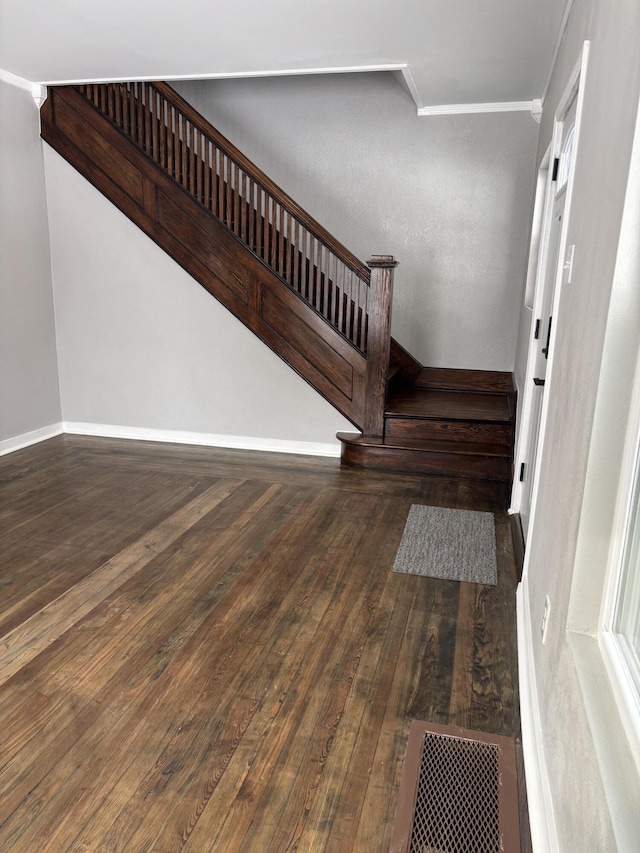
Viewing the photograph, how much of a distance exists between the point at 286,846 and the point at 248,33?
3860 mm

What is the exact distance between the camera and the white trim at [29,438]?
490 centimetres

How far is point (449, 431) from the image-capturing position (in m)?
4.67

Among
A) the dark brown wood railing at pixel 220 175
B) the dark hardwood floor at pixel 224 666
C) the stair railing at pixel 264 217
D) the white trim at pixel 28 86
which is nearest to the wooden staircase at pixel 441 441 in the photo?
the stair railing at pixel 264 217

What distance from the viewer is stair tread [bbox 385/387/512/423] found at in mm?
4699

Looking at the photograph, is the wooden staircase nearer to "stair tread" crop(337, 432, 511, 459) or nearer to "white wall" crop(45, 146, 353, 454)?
"stair tread" crop(337, 432, 511, 459)

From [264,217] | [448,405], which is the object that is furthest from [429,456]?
[264,217]

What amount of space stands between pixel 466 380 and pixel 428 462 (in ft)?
4.57

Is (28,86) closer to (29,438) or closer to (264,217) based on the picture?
(264,217)

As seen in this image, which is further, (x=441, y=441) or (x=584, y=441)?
(x=441, y=441)

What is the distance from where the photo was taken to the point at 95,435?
5.48 m

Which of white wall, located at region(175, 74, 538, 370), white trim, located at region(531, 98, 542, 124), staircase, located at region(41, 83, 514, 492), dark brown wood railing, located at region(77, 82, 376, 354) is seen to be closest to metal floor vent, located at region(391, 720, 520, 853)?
staircase, located at region(41, 83, 514, 492)

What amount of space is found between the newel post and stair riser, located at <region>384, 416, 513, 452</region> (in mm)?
121

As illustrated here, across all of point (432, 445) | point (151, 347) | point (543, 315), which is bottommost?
point (432, 445)

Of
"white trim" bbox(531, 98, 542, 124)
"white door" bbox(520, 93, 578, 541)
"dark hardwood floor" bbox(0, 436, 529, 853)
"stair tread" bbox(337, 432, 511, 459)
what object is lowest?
"dark hardwood floor" bbox(0, 436, 529, 853)
